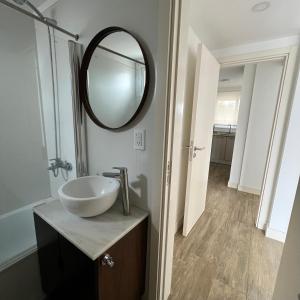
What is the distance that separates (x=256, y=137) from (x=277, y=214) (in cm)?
138

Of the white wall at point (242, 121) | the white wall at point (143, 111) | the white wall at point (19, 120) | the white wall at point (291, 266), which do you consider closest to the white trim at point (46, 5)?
the white wall at point (143, 111)

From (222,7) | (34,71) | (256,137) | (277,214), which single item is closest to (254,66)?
(256,137)

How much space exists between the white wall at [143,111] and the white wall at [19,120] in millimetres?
572

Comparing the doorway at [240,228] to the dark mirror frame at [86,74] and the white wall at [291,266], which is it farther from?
the dark mirror frame at [86,74]

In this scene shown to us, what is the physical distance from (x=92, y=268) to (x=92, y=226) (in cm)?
21

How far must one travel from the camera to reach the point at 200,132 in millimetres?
1810

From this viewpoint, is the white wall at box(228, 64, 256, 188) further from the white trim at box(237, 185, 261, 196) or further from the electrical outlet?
the electrical outlet

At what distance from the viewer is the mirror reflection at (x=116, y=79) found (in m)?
1.00

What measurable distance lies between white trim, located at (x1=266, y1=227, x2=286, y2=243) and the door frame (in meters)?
0.20

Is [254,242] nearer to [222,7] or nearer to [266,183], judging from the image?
[266,183]

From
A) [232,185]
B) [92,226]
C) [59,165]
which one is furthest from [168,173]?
[232,185]

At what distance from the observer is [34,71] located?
65.4 inches

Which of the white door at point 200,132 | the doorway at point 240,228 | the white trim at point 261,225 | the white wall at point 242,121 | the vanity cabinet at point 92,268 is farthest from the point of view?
the white wall at point 242,121

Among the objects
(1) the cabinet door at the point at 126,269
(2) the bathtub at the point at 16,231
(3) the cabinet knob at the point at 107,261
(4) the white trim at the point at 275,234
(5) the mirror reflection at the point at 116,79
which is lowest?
(4) the white trim at the point at 275,234
